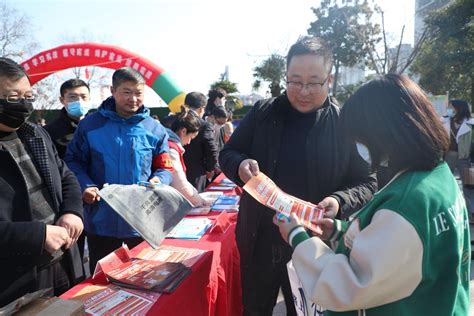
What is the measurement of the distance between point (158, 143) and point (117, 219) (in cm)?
51

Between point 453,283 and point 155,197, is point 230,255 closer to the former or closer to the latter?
point 155,197

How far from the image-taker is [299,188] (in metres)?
1.72

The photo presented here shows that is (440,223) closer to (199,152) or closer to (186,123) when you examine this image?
(186,123)

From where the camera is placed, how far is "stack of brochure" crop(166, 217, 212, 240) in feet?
7.11

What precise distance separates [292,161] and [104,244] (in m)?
1.21

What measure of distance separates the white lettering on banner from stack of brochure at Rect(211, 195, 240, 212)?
196 cm

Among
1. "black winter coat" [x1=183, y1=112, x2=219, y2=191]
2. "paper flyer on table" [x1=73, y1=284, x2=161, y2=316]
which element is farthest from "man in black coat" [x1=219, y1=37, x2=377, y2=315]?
"black winter coat" [x1=183, y1=112, x2=219, y2=191]

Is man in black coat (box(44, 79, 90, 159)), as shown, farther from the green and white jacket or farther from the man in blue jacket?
the green and white jacket

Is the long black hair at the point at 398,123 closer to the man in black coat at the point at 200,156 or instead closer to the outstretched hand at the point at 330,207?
the outstretched hand at the point at 330,207

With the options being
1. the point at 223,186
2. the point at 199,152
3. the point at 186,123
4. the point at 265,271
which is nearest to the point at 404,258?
the point at 265,271

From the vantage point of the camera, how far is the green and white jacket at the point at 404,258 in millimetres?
869

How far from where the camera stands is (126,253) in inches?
68.6

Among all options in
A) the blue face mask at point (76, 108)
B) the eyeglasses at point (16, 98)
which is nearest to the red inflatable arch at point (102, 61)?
the blue face mask at point (76, 108)

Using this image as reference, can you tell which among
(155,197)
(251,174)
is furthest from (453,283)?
(155,197)
